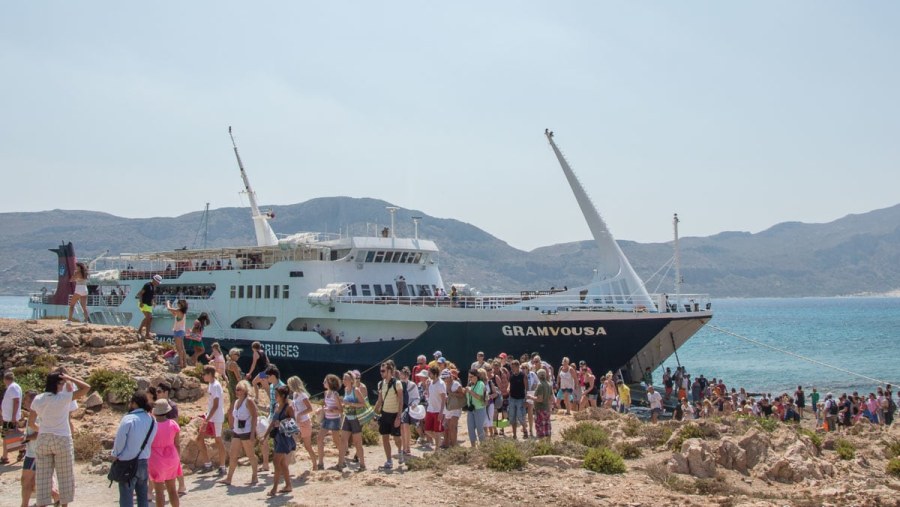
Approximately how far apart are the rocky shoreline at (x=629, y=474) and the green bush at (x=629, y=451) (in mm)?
20

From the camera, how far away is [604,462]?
1127cm

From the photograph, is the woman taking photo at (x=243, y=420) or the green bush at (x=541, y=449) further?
the green bush at (x=541, y=449)

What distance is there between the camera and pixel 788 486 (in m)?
11.3

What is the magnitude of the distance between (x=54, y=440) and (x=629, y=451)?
26.5 ft

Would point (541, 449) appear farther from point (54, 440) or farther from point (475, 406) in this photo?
point (54, 440)

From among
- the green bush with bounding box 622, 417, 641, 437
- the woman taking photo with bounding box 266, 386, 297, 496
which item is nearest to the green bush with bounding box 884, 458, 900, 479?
the green bush with bounding box 622, 417, 641, 437

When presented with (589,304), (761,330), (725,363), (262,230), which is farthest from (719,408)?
(761,330)

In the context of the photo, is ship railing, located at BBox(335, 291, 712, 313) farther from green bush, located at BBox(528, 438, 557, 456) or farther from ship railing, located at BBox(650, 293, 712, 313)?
green bush, located at BBox(528, 438, 557, 456)

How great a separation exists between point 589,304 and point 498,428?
9648mm

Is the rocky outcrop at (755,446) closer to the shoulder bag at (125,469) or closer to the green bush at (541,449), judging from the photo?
the green bush at (541,449)

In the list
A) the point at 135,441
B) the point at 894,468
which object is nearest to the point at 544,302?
the point at 894,468

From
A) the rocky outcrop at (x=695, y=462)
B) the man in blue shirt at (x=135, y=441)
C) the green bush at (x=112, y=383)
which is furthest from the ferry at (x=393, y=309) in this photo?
the man in blue shirt at (x=135, y=441)

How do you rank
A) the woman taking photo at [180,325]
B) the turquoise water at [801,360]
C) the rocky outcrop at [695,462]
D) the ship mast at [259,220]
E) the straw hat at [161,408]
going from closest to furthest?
the straw hat at [161,408] → the rocky outcrop at [695,462] → the woman taking photo at [180,325] → the ship mast at [259,220] → the turquoise water at [801,360]

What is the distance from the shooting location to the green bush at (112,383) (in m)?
14.2
